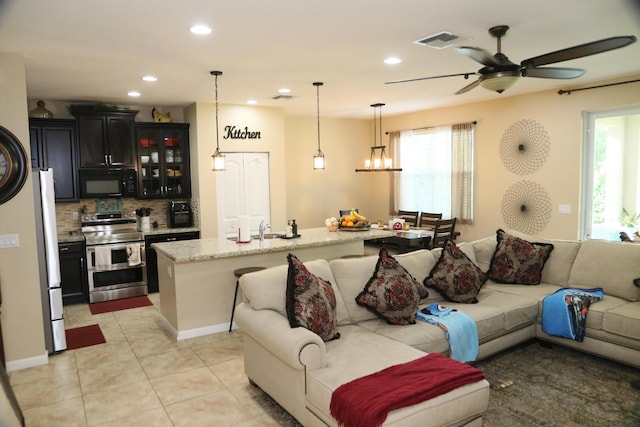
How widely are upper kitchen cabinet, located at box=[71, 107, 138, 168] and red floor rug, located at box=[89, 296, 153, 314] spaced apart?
186cm

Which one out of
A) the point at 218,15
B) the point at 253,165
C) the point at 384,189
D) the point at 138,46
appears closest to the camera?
the point at 218,15

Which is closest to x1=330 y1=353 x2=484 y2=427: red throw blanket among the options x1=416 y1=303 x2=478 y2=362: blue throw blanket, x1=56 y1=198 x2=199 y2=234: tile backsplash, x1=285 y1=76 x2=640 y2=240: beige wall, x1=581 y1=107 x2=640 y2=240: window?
x1=416 y1=303 x2=478 y2=362: blue throw blanket

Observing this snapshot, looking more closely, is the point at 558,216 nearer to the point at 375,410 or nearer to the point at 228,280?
the point at 228,280

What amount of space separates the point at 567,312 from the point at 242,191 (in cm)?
455

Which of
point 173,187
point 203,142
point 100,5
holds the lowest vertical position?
point 173,187

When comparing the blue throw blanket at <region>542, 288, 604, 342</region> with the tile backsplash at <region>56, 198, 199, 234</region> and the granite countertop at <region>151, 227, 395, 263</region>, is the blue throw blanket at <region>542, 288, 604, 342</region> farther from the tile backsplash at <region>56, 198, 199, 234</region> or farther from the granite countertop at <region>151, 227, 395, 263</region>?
the tile backsplash at <region>56, 198, 199, 234</region>

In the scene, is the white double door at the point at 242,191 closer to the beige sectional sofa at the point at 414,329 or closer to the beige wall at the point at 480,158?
the beige wall at the point at 480,158

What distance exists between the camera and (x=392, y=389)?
230cm

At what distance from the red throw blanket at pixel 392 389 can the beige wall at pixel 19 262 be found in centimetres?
299

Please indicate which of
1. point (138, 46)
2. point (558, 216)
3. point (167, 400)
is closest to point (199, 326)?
point (167, 400)

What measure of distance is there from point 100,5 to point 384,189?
6.40 m

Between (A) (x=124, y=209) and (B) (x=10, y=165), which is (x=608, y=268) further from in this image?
(A) (x=124, y=209)

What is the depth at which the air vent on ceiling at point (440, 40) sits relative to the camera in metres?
3.45

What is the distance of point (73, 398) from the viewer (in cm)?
326
